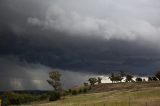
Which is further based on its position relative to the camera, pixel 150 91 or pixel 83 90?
pixel 83 90

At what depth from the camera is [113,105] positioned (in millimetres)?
99250

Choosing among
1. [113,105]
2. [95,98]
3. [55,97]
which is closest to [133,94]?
[95,98]

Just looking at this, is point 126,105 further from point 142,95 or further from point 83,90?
point 83,90

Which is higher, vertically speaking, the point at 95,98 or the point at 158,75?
the point at 158,75

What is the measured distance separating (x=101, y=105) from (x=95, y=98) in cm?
3094

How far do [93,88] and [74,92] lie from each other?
1084 cm

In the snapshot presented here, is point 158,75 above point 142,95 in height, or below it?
above

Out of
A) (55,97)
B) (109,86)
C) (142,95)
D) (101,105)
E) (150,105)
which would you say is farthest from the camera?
(109,86)

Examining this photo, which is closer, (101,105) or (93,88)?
(101,105)

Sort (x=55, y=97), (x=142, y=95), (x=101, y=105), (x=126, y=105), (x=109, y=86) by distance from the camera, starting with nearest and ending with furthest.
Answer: (x=126, y=105) < (x=101, y=105) < (x=142, y=95) < (x=55, y=97) < (x=109, y=86)

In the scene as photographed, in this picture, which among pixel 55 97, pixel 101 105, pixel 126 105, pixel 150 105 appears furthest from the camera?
pixel 55 97

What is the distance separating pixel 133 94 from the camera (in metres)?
124

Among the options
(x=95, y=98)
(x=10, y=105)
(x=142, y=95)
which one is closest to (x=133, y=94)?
(x=142, y=95)

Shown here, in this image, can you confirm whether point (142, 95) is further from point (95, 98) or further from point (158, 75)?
point (158, 75)
